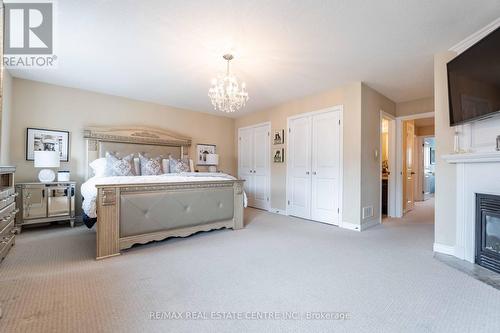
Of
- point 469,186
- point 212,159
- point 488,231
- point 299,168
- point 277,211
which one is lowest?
point 277,211

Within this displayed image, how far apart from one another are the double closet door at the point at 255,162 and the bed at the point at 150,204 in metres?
1.89

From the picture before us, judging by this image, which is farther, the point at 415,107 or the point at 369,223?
the point at 415,107

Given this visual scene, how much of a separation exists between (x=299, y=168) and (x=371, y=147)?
138 centimetres

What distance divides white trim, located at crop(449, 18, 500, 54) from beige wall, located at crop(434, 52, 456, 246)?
0.25 feet

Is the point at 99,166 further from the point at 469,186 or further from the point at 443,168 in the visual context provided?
the point at 469,186

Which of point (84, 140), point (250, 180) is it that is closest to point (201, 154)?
point (250, 180)

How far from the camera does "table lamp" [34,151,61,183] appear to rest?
3521 mm

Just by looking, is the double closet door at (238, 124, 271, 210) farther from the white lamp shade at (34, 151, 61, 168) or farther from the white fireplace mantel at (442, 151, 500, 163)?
the white lamp shade at (34, 151, 61, 168)

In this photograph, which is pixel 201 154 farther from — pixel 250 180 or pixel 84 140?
pixel 84 140

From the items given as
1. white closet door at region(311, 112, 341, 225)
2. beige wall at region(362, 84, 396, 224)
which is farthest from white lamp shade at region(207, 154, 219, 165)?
beige wall at region(362, 84, 396, 224)

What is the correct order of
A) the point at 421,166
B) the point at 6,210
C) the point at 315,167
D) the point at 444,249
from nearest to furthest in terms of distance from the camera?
the point at 6,210 → the point at 444,249 → the point at 315,167 → the point at 421,166

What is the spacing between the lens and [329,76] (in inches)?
142

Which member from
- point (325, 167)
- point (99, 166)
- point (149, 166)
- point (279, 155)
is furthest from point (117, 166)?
point (325, 167)

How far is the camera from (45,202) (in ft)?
11.9
